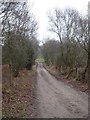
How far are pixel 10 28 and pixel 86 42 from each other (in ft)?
45.7

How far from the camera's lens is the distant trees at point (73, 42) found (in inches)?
1342

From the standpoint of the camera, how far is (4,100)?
635 inches

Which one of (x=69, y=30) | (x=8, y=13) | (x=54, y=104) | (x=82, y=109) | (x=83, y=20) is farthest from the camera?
(x=69, y=30)

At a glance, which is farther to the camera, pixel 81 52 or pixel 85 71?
pixel 81 52

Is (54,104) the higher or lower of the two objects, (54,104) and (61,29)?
the lower

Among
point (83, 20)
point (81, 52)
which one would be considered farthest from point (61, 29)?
point (83, 20)

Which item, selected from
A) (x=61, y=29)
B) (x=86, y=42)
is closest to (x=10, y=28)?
(x=86, y=42)

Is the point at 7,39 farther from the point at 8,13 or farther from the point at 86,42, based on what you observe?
the point at 86,42

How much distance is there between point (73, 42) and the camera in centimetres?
4331

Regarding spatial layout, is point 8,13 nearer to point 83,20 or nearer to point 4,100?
point 4,100

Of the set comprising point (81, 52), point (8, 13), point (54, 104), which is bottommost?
point (54, 104)

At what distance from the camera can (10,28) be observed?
21.4 meters

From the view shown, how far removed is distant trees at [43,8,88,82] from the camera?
34078 mm

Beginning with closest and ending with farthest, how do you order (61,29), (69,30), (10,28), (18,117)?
1. (18,117)
2. (10,28)
3. (69,30)
4. (61,29)
